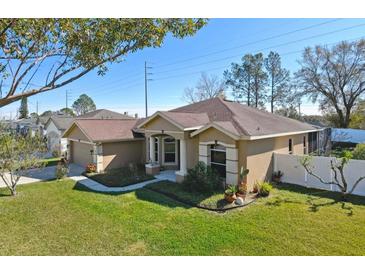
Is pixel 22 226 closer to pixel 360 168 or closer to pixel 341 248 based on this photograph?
pixel 341 248

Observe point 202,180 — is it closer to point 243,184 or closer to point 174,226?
point 243,184

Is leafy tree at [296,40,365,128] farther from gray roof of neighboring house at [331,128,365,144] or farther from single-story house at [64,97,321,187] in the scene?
single-story house at [64,97,321,187]

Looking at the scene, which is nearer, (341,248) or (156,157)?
(341,248)

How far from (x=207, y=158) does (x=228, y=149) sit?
59.1 inches

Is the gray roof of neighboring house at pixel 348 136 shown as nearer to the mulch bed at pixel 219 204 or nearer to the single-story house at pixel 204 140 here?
the single-story house at pixel 204 140

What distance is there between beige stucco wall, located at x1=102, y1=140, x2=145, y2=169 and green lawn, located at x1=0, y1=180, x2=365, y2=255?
6.41 m

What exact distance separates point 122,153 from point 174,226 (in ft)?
37.6

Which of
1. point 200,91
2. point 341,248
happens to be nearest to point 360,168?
point 341,248

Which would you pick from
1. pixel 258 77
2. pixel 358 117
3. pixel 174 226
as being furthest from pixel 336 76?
pixel 174 226

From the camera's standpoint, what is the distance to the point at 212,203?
10398 mm

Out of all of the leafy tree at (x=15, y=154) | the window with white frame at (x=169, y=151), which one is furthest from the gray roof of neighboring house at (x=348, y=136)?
the leafy tree at (x=15, y=154)

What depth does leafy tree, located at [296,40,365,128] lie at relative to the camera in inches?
1341

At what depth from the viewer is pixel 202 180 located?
1184 centimetres

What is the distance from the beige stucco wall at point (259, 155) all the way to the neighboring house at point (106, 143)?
9897 millimetres
